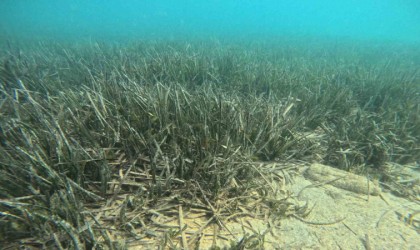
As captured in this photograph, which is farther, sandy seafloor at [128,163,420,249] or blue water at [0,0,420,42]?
blue water at [0,0,420,42]

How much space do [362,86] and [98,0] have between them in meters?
136

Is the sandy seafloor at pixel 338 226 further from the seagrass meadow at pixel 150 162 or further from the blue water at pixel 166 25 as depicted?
the blue water at pixel 166 25

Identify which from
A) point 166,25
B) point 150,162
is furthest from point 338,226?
point 166,25

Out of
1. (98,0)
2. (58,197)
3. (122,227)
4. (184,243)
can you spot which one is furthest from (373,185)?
(98,0)

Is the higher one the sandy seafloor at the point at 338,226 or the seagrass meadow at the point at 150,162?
the seagrass meadow at the point at 150,162

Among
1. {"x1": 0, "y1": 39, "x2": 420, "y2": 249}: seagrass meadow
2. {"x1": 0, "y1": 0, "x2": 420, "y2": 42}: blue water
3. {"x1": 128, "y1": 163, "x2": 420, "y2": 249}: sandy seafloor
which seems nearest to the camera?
{"x1": 0, "y1": 39, "x2": 420, "y2": 249}: seagrass meadow

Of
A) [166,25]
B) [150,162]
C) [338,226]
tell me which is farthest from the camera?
[166,25]

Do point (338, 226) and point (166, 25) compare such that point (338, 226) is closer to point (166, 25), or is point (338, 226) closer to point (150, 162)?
point (150, 162)

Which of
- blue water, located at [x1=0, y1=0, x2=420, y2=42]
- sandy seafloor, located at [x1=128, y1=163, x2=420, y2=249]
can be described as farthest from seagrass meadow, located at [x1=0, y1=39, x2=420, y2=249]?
blue water, located at [x1=0, y1=0, x2=420, y2=42]

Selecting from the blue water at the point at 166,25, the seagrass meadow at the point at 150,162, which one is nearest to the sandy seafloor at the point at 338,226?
the seagrass meadow at the point at 150,162

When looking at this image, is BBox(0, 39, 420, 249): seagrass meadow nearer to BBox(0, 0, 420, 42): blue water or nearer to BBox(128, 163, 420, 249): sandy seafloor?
BBox(128, 163, 420, 249): sandy seafloor

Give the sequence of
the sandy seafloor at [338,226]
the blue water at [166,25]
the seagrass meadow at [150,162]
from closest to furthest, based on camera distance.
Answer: the seagrass meadow at [150,162], the sandy seafloor at [338,226], the blue water at [166,25]

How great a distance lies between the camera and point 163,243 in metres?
1.69

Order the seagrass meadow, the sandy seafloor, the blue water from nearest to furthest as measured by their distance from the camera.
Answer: the seagrass meadow, the sandy seafloor, the blue water
